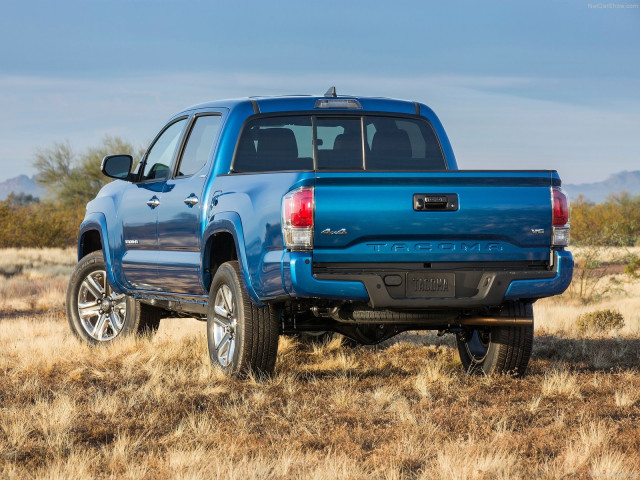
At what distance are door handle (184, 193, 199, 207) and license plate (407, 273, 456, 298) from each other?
211 cm

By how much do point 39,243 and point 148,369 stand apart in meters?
32.9

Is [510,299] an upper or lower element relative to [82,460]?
upper

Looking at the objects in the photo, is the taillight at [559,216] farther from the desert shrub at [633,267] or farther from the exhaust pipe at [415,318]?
the desert shrub at [633,267]

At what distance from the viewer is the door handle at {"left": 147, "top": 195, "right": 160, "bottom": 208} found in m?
A: 8.62

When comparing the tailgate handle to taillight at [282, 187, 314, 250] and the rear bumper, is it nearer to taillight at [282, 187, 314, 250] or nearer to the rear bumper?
the rear bumper

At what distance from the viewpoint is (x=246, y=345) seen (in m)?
7.23

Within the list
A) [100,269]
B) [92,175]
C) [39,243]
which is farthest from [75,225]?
[100,269]

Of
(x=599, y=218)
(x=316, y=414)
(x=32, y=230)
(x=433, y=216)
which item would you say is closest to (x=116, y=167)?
(x=433, y=216)

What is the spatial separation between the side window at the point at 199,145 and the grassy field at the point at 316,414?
162 cm

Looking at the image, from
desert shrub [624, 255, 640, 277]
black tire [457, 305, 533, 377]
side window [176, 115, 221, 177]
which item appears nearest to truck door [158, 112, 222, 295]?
side window [176, 115, 221, 177]

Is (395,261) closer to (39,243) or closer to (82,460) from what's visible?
(82,460)

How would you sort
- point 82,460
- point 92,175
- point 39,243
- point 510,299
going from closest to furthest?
point 82,460
point 510,299
point 39,243
point 92,175

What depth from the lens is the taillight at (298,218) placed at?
634 centimetres

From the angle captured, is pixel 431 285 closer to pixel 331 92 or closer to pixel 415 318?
pixel 415 318
